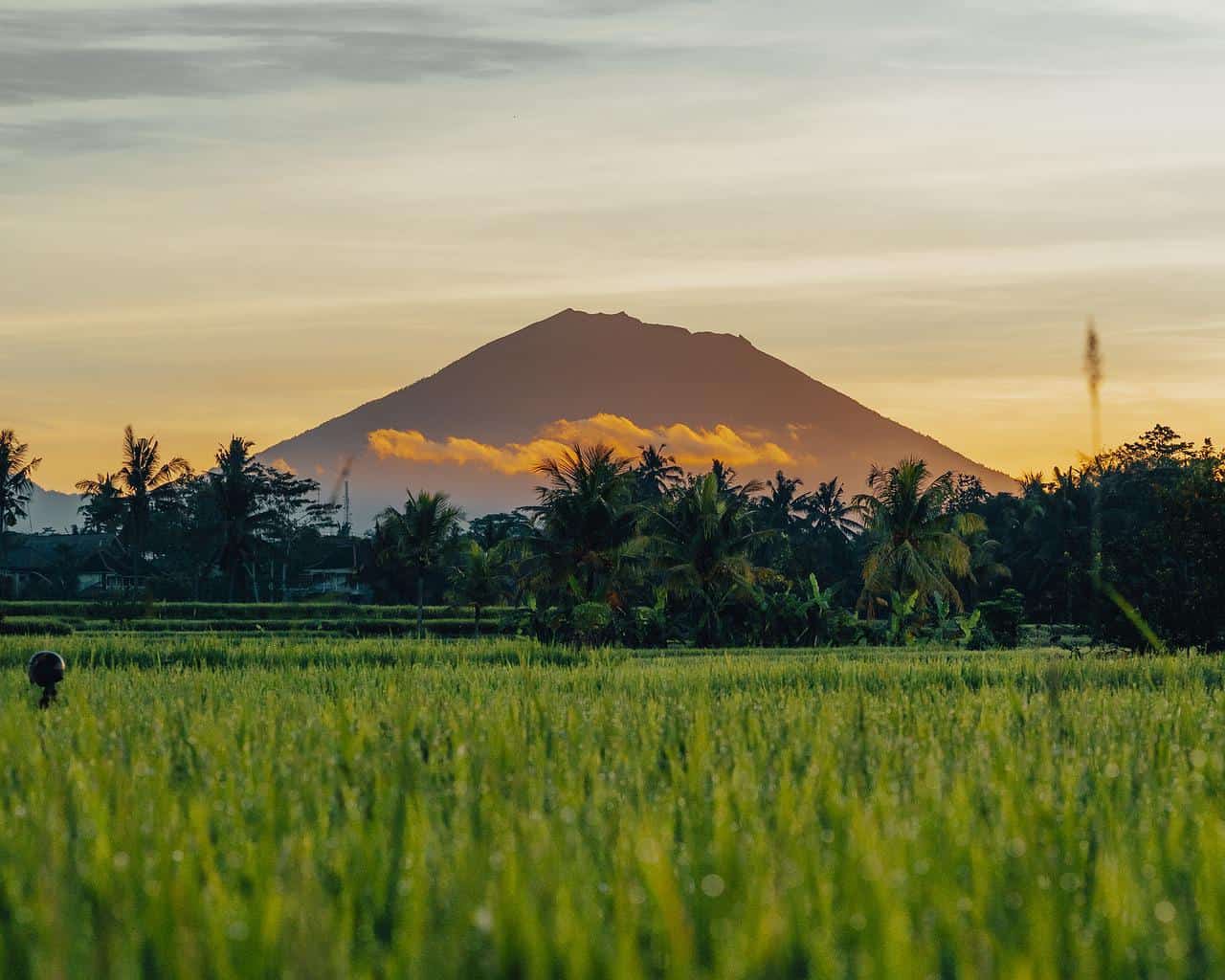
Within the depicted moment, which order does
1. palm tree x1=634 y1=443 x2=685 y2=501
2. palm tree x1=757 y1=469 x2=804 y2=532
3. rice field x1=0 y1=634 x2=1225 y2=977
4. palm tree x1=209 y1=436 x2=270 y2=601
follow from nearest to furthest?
rice field x1=0 y1=634 x2=1225 y2=977
palm tree x1=209 y1=436 x2=270 y2=601
palm tree x1=757 y1=469 x2=804 y2=532
palm tree x1=634 y1=443 x2=685 y2=501

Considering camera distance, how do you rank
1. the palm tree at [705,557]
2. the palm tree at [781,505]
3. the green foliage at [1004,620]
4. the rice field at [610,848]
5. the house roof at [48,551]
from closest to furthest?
1. the rice field at [610,848]
2. the palm tree at [705,557]
3. the green foliage at [1004,620]
4. the palm tree at [781,505]
5. the house roof at [48,551]

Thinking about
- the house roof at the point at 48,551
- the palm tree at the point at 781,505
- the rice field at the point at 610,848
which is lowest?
the rice field at the point at 610,848

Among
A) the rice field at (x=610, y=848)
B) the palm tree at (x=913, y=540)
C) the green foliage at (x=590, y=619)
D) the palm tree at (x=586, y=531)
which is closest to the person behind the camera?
the rice field at (x=610, y=848)

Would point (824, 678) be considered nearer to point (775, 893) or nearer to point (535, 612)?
point (775, 893)

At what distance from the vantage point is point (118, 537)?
57.9 m

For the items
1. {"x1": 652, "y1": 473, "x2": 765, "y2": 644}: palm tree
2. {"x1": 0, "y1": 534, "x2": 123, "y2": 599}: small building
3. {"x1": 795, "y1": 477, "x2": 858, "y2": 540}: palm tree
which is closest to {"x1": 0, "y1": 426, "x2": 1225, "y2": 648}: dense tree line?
{"x1": 652, "y1": 473, "x2": 765, "y2": 644}: palm tree

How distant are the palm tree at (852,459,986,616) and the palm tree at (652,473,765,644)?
394 cm

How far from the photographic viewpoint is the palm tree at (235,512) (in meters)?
49.2

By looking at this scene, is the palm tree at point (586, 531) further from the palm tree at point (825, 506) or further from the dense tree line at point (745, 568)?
the palm tree at point (825, 506)

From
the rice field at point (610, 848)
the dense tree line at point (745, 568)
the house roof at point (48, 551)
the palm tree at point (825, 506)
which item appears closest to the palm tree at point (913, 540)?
the dense tree line at point (745, 568)

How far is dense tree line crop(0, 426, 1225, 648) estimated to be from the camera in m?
20.9

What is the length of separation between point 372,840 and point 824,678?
1030 cm

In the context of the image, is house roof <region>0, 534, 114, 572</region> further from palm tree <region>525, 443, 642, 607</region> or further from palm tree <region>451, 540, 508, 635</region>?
palm tree <region>525, 443, 642, 607</region>

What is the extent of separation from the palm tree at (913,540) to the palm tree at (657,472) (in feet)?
94.7
